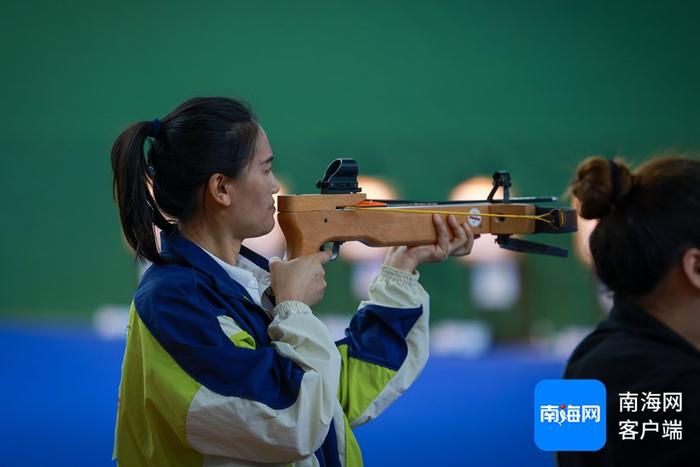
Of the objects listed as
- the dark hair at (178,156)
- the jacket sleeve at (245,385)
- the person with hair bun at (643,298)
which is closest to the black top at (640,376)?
the person with hair bun at (643,298)

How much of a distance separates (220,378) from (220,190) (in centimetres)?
29

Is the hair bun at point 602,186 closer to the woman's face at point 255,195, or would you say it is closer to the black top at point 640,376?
the black top at point 640,376

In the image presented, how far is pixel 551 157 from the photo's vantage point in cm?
428

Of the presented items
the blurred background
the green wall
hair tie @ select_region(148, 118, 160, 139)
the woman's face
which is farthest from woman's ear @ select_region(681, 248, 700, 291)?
the green wall

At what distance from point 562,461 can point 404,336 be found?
14.7 inches

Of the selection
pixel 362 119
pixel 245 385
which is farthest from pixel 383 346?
pixel 362 119

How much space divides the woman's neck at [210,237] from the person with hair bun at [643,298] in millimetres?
532

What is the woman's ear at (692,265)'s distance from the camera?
1.07m

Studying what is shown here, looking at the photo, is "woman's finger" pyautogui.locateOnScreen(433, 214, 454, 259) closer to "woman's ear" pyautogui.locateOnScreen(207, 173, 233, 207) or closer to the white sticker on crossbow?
the white sticker on crossbow

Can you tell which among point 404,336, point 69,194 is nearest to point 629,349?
point 404,336

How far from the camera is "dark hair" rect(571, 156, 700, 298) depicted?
42.0 inches

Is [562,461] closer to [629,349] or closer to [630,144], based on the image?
[629,349]

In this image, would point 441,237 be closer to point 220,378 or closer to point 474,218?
point 474,218

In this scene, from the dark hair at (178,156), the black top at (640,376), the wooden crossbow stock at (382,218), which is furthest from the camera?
the wooden crossbow stock at (382,218)
